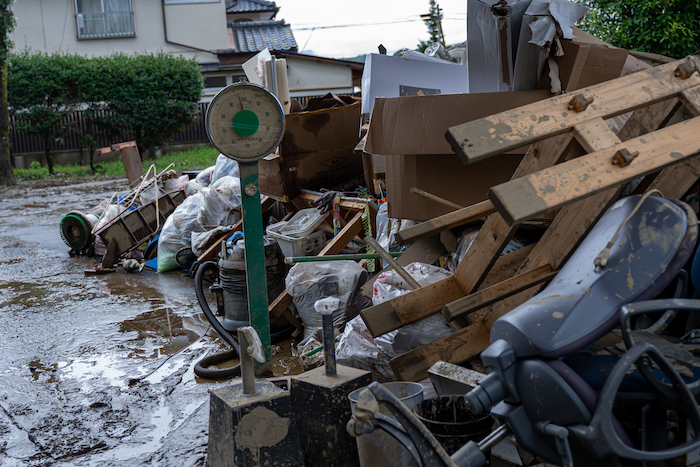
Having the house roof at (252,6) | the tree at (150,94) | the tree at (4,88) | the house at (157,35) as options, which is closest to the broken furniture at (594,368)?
the tree at (4,88)

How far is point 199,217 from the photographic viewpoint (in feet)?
18.9

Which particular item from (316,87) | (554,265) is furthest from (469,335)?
(316,87)

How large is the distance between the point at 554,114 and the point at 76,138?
19527 mm

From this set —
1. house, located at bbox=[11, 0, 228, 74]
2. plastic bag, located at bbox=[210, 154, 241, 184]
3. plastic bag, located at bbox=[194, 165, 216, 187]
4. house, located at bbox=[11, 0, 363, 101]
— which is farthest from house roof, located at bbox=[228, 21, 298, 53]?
plastic bag, located at bbox=[210, 154, 241, 184]

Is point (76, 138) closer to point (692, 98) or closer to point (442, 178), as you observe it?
point (442, 178)

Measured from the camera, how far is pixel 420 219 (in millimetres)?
3344

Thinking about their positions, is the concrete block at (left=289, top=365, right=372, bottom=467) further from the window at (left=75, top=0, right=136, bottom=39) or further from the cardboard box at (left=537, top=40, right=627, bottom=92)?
the window at (left=75, top=0, right=136, bottom=39)

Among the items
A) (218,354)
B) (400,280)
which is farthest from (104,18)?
(400,280)

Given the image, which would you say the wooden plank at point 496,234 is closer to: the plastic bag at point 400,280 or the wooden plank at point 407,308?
the wooden plank at point 407,308

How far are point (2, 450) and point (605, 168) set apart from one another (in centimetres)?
291

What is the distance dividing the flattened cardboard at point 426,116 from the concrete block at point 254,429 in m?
1.54

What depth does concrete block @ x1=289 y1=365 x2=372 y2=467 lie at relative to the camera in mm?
2125

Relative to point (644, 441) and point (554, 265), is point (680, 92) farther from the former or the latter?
point (644, 441)

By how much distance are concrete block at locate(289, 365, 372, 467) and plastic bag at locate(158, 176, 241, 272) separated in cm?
383
